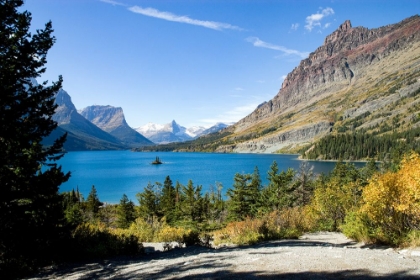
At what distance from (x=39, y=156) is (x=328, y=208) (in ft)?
80.4

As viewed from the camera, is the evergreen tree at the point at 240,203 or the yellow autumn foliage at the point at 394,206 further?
the evergreen tree at the point at 240,203

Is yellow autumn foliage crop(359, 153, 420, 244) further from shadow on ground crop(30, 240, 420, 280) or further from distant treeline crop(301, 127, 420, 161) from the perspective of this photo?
distant treeline crop(301, 127, 420, 161)

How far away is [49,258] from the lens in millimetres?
13641

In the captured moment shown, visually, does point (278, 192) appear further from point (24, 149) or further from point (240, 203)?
point (24, 149)

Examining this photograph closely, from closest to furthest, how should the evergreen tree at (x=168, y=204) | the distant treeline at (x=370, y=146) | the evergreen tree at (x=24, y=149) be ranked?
the evergreen tree at (x=24, y=149) → the evergreen tree at (x=168, y=204) → the distant treeline at (x=370, y=146)

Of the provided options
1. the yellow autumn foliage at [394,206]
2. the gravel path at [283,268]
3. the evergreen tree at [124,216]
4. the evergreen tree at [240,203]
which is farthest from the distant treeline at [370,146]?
the gravel path at [283,268]

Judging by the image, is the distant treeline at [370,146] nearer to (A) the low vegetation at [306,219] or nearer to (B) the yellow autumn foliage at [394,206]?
(A) the low vegetation at [306,219]

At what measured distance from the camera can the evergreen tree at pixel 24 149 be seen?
1129 centimetres

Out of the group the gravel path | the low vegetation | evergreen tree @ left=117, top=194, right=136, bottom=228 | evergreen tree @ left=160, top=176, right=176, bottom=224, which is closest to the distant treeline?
evergreen tree @ left=160, top=176, right=176, bottom=224

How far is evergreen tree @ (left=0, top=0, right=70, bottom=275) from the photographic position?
11.3 metres

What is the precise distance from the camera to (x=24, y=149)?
13.0 metres

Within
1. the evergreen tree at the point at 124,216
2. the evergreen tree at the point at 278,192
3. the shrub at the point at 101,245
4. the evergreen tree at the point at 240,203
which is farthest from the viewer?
the evergreen tree at the point at 124,216

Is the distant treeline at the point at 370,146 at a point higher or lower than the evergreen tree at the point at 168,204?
higher

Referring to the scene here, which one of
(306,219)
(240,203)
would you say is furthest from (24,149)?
(240,203)
